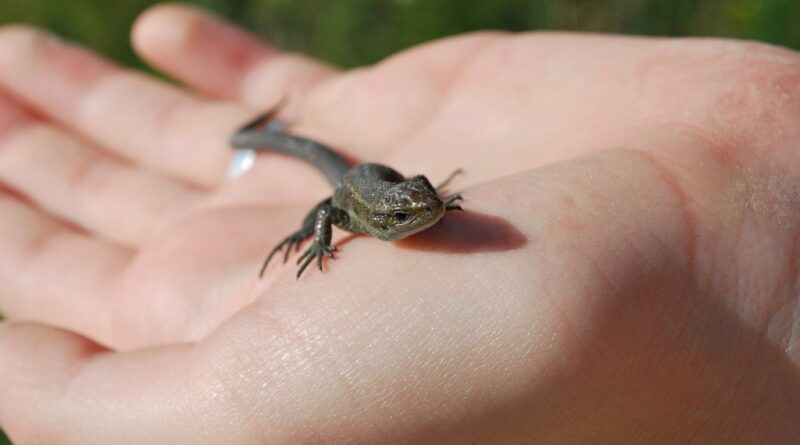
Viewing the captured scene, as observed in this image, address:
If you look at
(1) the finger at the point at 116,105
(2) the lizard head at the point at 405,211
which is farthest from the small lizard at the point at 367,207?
(1) the finger at the point at 116,105

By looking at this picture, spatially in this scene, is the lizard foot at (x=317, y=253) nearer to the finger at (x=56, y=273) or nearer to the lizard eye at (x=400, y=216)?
the lizard eye at (x=400, y=216)

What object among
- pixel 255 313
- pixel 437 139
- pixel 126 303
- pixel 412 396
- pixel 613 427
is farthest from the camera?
pixel 437 139

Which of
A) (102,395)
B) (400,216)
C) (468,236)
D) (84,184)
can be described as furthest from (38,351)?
(84,184)

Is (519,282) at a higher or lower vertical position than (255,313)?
lower

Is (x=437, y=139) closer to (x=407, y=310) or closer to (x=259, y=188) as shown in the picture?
(x=259, y=188)

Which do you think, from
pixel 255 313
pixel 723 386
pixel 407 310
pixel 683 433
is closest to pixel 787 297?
pixel 723 386

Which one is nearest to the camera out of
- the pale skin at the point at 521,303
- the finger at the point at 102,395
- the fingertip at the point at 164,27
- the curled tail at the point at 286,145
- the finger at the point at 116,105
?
the pale skin at the point at 521,303
